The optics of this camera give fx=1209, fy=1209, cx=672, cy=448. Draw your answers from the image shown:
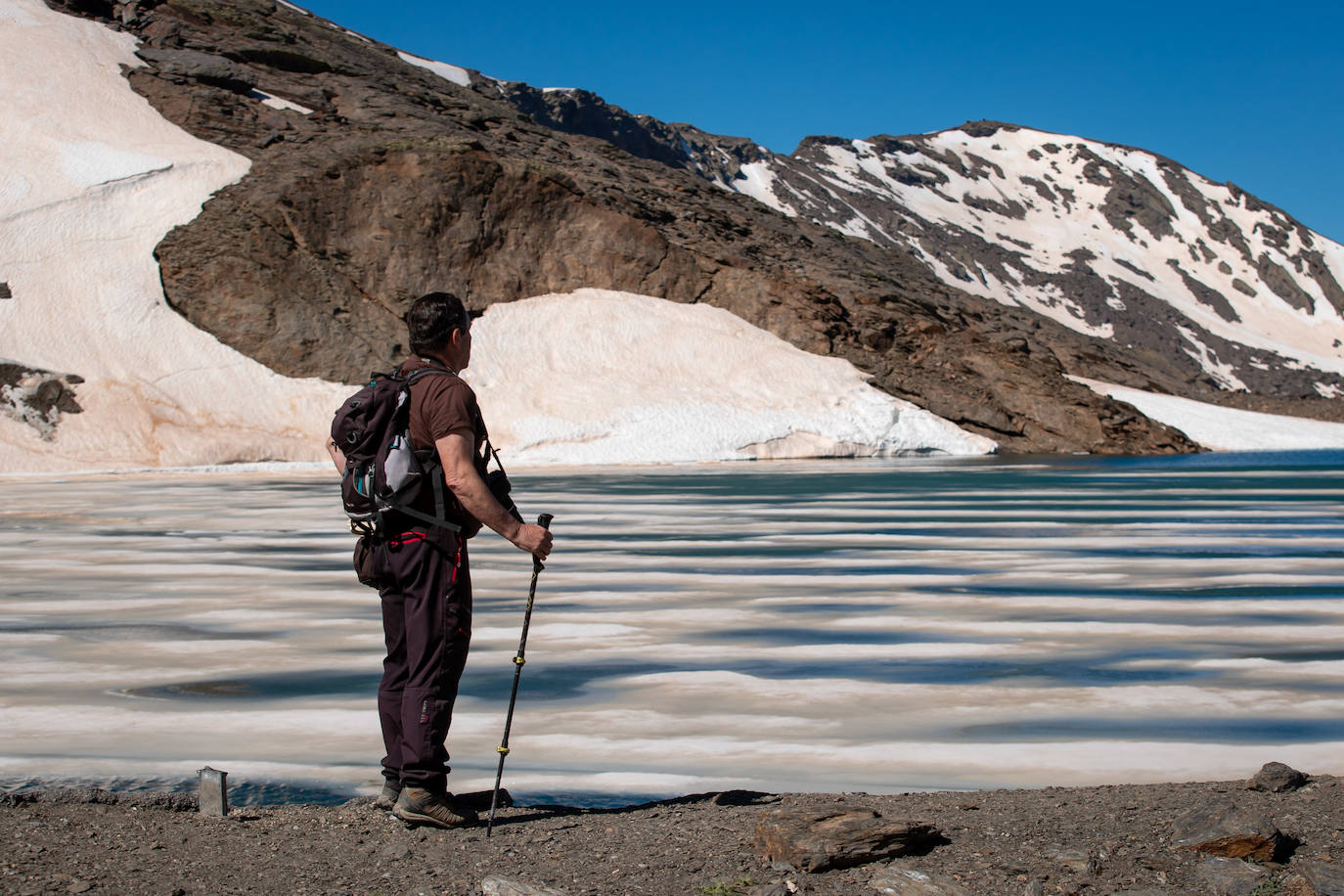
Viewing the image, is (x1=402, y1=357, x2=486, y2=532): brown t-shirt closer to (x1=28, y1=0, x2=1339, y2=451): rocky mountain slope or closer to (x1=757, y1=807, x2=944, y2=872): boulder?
(x1=757, y1=807, x2=944, y2=872): boulder

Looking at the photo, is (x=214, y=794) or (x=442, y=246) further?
(x=442, y=246)

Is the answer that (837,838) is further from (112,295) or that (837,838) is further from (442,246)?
(442,246)

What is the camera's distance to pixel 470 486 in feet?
12.0

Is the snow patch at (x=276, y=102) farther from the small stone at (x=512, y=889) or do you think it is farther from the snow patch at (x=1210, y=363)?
the snow patch at (x=1210, y=363)

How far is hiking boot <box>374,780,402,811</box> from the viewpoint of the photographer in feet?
12.5

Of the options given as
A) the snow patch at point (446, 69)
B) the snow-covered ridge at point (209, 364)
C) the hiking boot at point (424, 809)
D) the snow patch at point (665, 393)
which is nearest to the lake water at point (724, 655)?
the hiking boot at point (424, 809)

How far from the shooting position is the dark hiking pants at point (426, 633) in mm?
3736

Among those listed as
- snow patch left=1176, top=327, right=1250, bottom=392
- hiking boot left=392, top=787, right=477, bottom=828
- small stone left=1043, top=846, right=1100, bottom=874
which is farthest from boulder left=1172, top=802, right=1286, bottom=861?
snow patch left=1176, top=327, right=1250, bottom=392

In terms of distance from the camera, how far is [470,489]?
3.66 m

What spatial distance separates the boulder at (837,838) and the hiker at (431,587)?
102 centimetres

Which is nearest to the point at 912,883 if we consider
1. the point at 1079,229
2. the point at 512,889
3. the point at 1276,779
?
the point at 512,889

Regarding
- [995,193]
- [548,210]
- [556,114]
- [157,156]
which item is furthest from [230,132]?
[995,193]

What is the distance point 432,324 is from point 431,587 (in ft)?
2.83

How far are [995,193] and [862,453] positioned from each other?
307 ft
